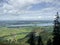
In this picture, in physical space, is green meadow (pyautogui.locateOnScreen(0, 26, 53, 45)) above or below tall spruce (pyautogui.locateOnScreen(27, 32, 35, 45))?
above

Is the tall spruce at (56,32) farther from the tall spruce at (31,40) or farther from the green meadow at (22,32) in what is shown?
the tall spruce at (31,40)

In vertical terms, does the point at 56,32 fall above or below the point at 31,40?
above

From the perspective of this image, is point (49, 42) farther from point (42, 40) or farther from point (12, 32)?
point (12, 32)

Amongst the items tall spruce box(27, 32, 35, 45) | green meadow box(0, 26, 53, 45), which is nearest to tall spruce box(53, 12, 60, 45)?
green meadow box(0, 26, 53, 45)

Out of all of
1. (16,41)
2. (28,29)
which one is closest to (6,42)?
(16,41)

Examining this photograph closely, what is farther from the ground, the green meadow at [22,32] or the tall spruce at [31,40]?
the green meadow at [22,32]

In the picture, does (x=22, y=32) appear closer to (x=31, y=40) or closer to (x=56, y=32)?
(x=31, y=40)

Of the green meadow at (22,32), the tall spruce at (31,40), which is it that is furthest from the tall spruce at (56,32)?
the tall spruce at (31,40)

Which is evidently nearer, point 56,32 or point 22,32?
point 22,32

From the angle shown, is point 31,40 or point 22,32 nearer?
→ point 22,32

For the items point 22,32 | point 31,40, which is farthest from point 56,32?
point 22,32

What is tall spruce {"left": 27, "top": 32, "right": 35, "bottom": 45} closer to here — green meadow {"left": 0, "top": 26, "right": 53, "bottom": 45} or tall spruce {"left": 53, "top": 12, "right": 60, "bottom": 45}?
green meadow {"left": 0, "top": 26, "right": 53, "bottom": 45}
